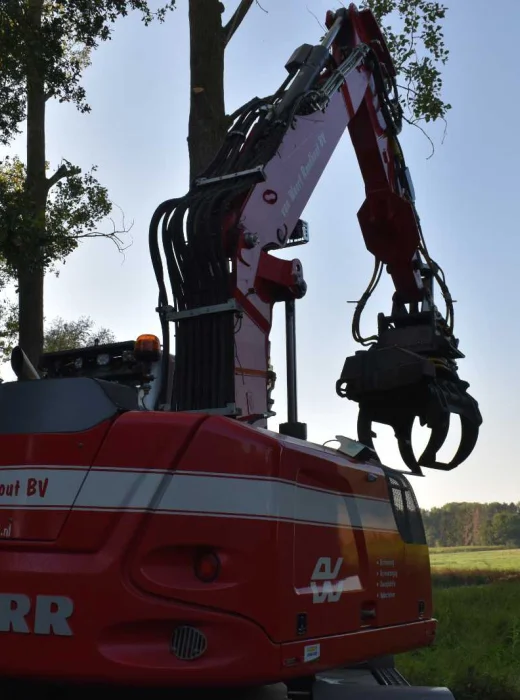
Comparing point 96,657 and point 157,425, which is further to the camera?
point 157,425

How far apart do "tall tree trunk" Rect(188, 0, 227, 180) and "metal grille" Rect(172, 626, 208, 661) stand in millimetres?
7594

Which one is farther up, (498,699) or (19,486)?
(19,486)

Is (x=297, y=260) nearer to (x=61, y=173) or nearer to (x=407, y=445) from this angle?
(x=407, y=445)

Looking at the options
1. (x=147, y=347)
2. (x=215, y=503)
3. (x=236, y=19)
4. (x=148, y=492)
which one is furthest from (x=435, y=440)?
(x=236, y=19)

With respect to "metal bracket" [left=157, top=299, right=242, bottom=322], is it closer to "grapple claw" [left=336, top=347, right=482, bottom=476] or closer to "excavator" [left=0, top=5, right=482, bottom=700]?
"excavator" [left=0, top=5, right=482, bottom=700]

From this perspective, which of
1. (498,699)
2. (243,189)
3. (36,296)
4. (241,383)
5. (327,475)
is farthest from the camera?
(36,296)

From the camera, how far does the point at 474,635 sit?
9586 mm

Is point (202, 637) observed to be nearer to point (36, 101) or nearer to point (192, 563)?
point (192, 563)

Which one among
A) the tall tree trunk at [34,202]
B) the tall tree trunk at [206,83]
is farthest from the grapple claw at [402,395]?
the tall tree trunk at [34,202]

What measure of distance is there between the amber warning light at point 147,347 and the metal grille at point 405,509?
1489 mm

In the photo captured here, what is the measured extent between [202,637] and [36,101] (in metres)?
14.1

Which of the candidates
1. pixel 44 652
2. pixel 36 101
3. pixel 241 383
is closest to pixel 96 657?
pixel 44 652

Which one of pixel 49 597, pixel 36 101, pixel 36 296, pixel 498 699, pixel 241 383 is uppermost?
pixel 36 101

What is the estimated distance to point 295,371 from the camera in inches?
194
